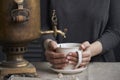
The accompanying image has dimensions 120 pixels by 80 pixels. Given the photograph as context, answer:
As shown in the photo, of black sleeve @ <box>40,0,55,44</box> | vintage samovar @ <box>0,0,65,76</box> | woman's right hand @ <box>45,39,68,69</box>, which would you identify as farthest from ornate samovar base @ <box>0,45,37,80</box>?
black sleeve @ <box>40,0,55,44</box>

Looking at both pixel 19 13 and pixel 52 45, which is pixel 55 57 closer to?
pixel 52 45

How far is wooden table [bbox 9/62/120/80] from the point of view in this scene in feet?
4.31

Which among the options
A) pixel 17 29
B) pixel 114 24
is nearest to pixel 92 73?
pixel 17 29

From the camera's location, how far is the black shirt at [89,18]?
68.2 inches

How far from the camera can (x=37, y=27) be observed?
131cm

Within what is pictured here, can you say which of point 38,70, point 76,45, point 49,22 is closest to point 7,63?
point 38,70

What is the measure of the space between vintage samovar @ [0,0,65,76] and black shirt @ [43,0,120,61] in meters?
0.44

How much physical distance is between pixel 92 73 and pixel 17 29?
322 millimetres

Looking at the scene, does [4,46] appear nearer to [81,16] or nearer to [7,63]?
[7,63]

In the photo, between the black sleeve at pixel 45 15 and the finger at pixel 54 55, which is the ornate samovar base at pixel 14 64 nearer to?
the finger at pixel 54 55

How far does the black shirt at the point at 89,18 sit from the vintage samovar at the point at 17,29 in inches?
17.3

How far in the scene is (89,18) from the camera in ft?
5.69

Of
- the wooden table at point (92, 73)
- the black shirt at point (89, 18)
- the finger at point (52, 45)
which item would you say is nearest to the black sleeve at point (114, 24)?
the black shirt at point (89, 18)

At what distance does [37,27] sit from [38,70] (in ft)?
0.63
